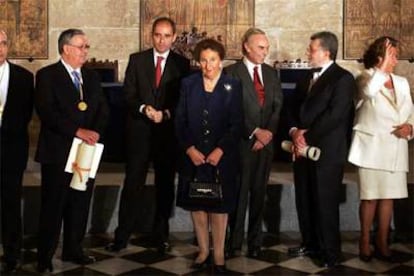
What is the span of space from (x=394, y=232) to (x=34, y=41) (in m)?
7.20

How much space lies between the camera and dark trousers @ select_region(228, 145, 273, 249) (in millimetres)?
5691

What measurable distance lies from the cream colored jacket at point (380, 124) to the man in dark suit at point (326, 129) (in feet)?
0.36

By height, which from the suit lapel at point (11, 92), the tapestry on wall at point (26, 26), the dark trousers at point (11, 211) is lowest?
the dark trousers at point (11, 211)

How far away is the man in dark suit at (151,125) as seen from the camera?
18.8ft

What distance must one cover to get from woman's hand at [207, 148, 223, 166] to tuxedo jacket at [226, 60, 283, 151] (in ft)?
2.03

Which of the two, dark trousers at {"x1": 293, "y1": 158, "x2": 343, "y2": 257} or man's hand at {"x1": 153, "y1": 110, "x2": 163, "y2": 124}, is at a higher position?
man's hand at {"x1": 153, "y1": 110, "x2": 163, "y2": 124}

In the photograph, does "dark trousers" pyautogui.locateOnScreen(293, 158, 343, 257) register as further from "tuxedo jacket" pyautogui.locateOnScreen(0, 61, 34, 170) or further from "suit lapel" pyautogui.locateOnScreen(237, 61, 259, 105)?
"tuxedo jacket" pyautogui.locateOnScreen(0, 61, 34, 170)

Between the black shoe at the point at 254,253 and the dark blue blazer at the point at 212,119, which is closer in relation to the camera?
the dark blue blazer at the point at 212,119

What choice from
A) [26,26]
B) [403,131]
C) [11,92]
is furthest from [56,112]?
[26,26]

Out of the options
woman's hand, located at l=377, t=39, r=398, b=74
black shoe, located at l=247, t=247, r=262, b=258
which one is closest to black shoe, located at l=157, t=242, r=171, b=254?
black shoe, located at l=247, t=247, r=262, b=258

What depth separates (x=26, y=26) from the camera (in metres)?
11.8

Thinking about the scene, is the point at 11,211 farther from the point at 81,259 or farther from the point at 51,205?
the point at 81,259

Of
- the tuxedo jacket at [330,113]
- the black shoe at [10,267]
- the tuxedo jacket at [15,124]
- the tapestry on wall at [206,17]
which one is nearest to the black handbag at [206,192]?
the tuxedo jacket at [330,113]

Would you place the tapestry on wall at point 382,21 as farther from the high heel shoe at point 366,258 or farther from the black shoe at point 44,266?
the black shoe at point 44,266
